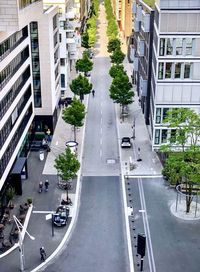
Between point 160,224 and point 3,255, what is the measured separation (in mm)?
16509

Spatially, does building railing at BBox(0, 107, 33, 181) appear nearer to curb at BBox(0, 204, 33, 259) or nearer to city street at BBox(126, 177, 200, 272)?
curb at BBox(0, 204, 33, 259)

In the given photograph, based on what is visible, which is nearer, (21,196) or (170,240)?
(170,240)

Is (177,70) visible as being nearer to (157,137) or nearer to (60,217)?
(157,137)

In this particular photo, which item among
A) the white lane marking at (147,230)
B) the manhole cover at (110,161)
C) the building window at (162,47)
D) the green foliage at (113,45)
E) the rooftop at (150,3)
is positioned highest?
the rooftop at (150,3)

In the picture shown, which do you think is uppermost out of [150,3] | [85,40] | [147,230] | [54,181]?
[150,3]

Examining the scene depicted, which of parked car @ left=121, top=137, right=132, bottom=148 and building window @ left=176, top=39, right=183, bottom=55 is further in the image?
parked car @ left=121, top=137, right=132, bottom=148

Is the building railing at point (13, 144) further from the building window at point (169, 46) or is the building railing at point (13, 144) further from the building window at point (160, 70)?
the building window at point (169, 46)

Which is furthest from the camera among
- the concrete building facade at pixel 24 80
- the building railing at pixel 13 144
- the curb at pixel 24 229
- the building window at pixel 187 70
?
the building window at pixel 187 70

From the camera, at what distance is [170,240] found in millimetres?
45219

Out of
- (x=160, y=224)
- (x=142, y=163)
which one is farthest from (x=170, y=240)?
(x=142, y=163)

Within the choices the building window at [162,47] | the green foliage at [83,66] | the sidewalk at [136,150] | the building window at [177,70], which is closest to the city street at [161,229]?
the sidewalk at [136,150]

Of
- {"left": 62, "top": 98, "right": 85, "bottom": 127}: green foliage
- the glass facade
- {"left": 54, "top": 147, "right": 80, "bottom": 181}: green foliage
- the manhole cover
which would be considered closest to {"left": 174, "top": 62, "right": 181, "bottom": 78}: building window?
the manhole cover

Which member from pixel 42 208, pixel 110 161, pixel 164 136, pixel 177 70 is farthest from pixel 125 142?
pixel 42 208

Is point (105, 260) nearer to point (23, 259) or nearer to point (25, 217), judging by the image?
point (23, 259)
